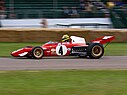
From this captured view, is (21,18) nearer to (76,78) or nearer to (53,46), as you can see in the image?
(53,46)

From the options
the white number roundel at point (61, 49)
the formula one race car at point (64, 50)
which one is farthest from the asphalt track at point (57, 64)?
the white number roundel at point (61, 49)

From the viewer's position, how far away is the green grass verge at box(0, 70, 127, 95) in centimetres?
690

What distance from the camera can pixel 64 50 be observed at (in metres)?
12.8

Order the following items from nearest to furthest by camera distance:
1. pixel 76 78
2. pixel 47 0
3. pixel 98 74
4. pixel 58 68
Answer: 1. pixel 76 78
2. pixel 98 74
3. pixel 58 68
4. pixel 47 0

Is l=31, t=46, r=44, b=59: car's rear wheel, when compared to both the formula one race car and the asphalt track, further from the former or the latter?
the asphalt track

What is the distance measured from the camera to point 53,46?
12703 millimetres

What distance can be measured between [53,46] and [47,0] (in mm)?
12811

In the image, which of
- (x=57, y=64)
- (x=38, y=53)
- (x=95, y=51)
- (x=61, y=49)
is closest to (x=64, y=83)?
(x=57, y=64)

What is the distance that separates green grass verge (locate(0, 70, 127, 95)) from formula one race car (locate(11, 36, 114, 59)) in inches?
125

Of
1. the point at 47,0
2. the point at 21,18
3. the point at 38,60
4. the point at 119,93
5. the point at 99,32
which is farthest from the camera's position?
the point at 47,0

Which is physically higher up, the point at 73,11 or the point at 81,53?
the point at 73,11

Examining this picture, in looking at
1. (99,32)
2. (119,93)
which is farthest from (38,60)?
(99,32)

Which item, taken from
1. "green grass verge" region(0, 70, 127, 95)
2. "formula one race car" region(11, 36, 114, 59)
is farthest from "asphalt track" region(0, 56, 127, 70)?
"green grass verge" region(0, 70, 127, 95)

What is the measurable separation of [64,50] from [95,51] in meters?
0.96
